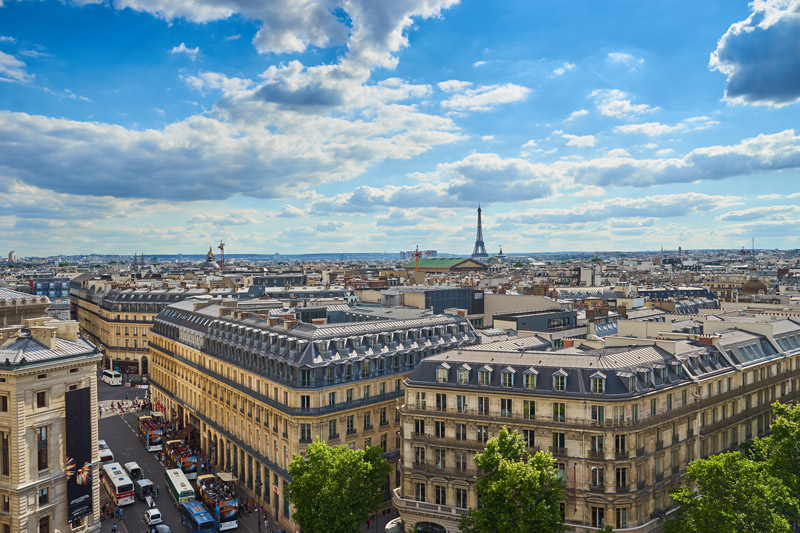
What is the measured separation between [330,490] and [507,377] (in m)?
19.3

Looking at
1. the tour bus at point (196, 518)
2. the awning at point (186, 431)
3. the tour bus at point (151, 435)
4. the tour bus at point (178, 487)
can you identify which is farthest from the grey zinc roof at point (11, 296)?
the awning at point (186, 431)

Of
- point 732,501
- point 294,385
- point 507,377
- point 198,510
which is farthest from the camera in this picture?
point 198,510

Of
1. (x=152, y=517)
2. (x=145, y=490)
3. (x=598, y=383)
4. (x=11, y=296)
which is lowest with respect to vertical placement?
(x=145, y=490)

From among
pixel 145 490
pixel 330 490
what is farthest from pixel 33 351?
pixel 145 490

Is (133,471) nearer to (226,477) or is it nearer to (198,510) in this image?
(226,477)

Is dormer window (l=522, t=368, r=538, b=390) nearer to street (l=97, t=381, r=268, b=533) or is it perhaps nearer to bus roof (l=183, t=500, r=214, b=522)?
street (l=97, t=381, r=268, b=533)

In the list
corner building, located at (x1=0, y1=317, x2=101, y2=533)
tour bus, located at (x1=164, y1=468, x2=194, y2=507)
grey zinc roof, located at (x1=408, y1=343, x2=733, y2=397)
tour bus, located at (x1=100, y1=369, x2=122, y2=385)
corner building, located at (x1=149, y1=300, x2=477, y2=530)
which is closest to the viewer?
corner building, located at (x1=0, y1=317, x2=101, y2=533)

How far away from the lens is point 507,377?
5838cm

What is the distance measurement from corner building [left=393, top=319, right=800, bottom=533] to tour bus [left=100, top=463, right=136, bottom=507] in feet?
109

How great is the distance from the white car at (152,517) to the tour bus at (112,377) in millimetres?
77167

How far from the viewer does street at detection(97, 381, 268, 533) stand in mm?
67500

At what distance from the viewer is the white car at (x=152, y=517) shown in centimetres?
6569

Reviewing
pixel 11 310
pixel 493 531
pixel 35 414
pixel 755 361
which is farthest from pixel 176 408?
pixel 755 361

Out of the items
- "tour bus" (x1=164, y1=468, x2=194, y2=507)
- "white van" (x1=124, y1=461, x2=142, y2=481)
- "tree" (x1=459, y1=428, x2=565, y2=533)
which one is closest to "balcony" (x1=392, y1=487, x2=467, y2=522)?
"tree" (x1=459, y1=428, x2=565, y2=533)
